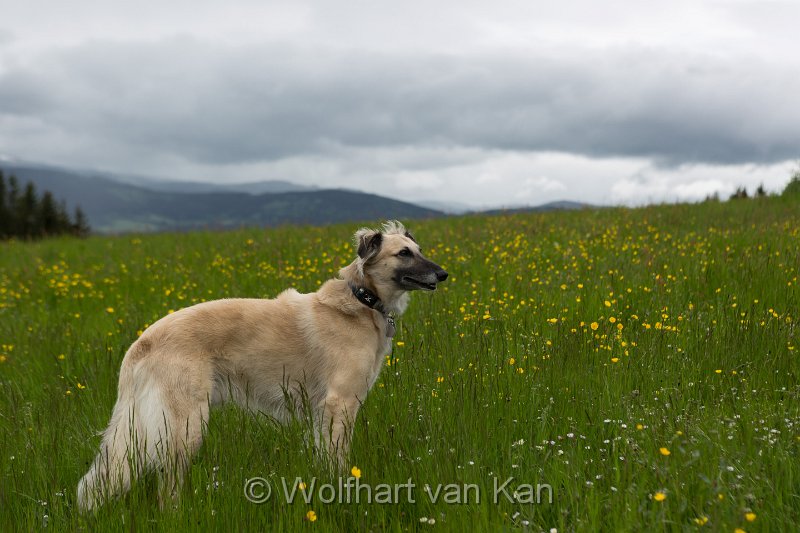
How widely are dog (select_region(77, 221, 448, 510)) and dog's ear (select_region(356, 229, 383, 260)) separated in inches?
0.5

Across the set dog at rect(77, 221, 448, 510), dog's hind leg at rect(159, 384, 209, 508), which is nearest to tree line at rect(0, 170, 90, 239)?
dog at rect(77, 221, 448, 510)

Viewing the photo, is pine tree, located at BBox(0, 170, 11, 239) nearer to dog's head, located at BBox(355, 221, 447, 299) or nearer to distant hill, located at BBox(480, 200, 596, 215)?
distant hill, located at BBox(480, 200, 596, 215)

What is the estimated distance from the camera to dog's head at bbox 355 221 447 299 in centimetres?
544

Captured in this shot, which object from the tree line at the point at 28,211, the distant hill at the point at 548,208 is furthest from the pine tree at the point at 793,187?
the tree line at the point at 28,211

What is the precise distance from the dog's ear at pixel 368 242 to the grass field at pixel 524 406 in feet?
3.59

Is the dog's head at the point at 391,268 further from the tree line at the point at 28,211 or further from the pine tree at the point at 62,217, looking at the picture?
the pine tree at the point at 62,217

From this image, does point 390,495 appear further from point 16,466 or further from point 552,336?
point 552,336

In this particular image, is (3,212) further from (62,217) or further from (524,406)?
(524,406)

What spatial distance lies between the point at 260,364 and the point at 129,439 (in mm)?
1140

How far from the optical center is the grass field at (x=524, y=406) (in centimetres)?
314

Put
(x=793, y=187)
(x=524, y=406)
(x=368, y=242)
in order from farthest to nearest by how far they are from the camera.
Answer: (x=793, y=187) → (x=368, y=242) → (x=524, y=406)

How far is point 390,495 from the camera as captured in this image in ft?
11.1

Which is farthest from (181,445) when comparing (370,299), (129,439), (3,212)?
(3,212)

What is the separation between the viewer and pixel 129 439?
3988 mm
